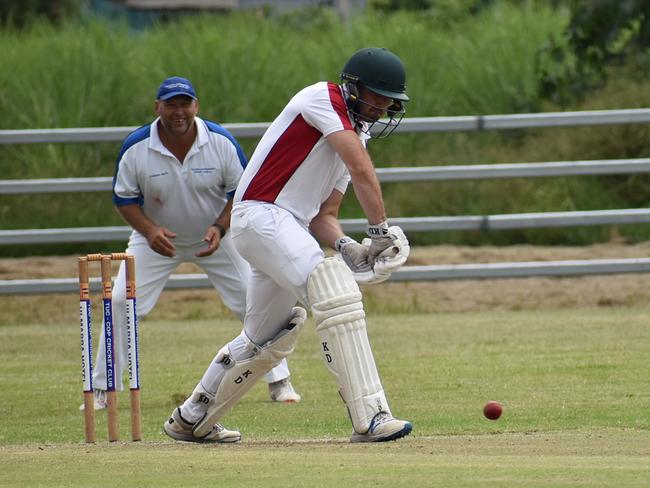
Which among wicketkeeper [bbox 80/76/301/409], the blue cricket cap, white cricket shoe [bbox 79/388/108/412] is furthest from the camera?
wicketkeeper [bbox 80/76/301/409]

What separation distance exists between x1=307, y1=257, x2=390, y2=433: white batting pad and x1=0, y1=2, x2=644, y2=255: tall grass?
9241mm

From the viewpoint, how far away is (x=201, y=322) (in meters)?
14.1

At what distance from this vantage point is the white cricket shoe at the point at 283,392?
9.75m

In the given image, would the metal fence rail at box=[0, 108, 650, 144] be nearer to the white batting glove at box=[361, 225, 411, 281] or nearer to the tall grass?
the tall grass

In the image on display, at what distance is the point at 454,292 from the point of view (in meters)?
15.2

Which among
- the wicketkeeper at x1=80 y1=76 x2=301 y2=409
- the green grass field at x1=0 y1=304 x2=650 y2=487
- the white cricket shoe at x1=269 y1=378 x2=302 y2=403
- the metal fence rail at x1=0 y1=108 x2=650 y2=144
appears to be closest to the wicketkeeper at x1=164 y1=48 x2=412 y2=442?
the green grass field at x1=0 y1=304 x2=650 y2=487

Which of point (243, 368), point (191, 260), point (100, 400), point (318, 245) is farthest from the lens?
point (191, 260)

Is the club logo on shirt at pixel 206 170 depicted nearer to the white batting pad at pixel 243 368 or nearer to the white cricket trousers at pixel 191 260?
the white cricket trousers at pixel 191 260

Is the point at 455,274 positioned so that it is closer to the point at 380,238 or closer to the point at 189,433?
the point at 189,433

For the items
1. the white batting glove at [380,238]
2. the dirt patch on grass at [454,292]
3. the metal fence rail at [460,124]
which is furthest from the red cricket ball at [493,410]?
the metal fence rail at [460,124]

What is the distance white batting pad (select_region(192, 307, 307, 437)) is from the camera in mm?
7641

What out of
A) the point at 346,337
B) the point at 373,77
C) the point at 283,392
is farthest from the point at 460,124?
the point at 346,337

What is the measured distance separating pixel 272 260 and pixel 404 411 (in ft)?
7.00

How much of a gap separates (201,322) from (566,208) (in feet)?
14.8
